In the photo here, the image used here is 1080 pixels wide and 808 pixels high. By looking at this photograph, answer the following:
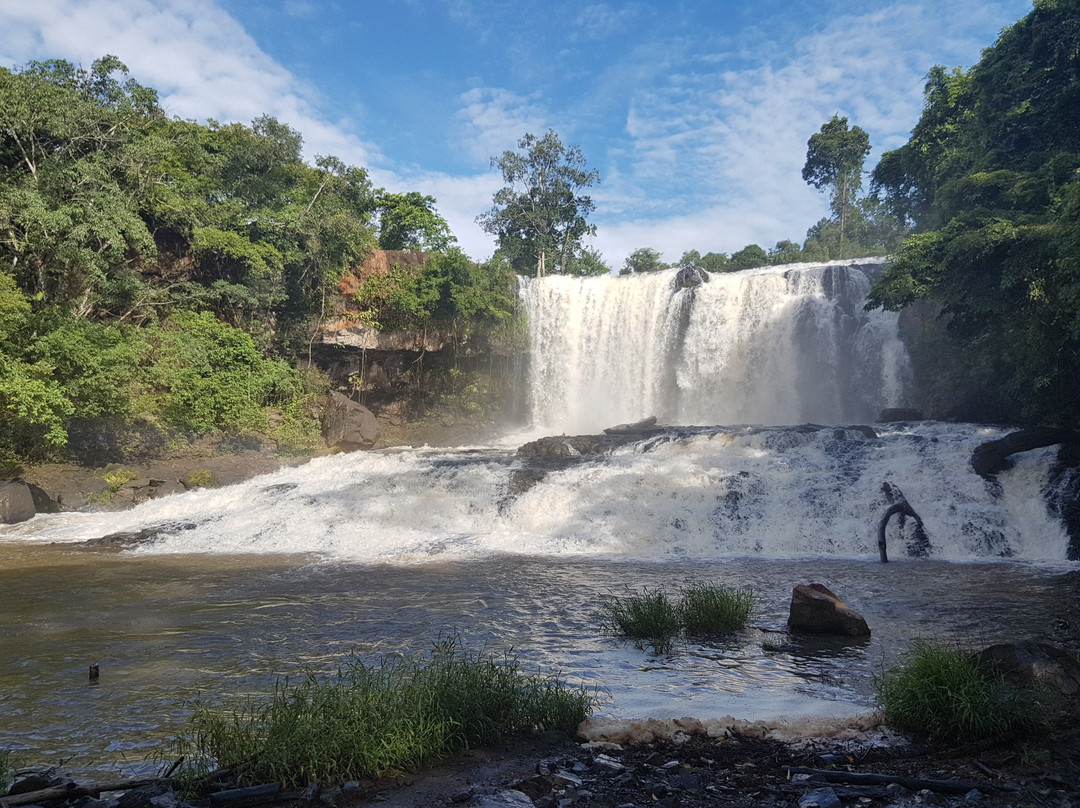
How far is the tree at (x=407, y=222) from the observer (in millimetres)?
39094

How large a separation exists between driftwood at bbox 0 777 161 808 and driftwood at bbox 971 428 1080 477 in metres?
17.0

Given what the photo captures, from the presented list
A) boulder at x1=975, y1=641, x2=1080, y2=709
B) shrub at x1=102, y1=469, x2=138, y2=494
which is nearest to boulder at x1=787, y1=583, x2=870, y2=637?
boulder at x1=975, y1=641, x2=1080, y2=709

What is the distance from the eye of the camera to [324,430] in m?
29.5

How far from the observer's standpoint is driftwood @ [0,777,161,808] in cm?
370

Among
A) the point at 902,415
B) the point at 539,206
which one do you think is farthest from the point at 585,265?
the point at 902,415

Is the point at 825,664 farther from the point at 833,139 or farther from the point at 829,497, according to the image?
the point at 833,139

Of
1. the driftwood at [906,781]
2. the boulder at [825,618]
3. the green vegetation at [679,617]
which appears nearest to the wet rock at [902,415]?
the boulder at [825,618]

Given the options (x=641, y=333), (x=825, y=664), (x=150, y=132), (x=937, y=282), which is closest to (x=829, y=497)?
(x=937, y=282)

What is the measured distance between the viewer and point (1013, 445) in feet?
51.1

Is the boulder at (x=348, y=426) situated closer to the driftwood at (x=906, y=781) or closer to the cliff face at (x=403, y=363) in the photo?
the cliff face at (x=403, y=363)

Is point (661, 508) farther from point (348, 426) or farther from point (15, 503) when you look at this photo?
Answer: point (15, 503)

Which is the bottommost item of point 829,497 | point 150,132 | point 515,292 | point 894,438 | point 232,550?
point 232,550

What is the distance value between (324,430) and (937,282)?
23.4m

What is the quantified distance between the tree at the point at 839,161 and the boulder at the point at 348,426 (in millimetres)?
42913
